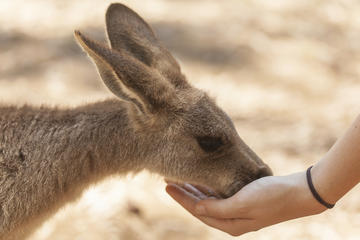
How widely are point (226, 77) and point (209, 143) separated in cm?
204

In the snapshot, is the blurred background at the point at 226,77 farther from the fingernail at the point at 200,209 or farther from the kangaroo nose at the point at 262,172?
the kangaroo nose at the point at 262,172

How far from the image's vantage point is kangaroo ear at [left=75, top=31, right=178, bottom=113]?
2283 mm

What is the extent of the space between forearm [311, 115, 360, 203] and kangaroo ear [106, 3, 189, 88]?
844 millimetres

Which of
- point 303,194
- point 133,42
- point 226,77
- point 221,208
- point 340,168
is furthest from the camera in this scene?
point 226,77

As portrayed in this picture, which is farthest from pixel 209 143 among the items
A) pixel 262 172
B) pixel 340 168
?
pixel 340 168

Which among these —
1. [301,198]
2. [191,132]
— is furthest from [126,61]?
[301,198]

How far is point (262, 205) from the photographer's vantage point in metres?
2.53

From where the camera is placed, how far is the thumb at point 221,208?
259cm

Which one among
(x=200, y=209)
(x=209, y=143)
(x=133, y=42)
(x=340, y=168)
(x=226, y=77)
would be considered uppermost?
(x=133, y=42)

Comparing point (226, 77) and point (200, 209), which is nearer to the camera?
point (200, 209)

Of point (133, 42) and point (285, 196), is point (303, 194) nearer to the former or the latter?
point (285, 196)

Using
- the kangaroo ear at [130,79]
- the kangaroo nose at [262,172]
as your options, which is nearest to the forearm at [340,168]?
the kangaroo nose at [262,172]

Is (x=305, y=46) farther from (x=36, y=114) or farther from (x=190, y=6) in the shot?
(x=36, y=114)

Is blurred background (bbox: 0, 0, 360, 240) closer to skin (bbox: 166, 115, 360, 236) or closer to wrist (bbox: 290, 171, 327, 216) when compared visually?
skin (bbox: 166, 115, 360, 236)
